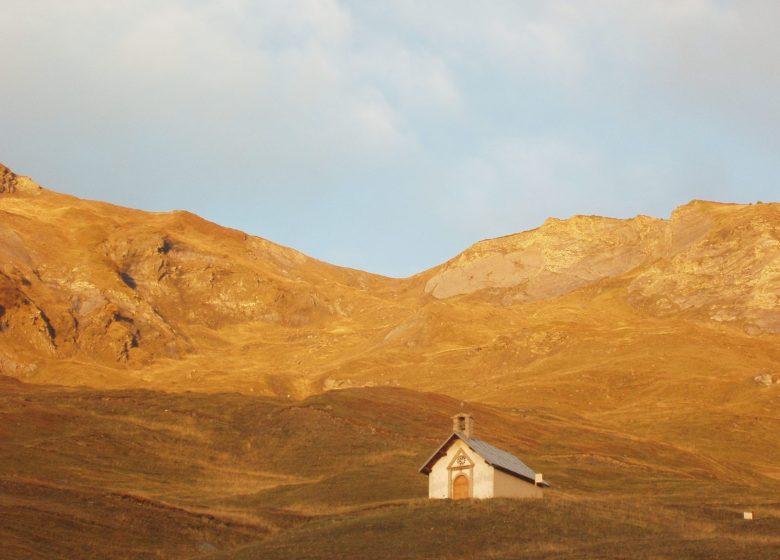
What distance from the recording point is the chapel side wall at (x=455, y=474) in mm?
50469

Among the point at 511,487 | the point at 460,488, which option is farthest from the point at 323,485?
the point at 511,487

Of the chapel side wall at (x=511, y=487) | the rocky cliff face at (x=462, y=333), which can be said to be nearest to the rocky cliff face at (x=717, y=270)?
the rocky cliff face at (x=462, y=333)

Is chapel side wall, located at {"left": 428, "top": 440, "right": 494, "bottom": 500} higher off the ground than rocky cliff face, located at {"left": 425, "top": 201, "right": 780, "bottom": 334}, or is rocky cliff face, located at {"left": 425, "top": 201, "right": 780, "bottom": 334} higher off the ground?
rocky cliff face, located at {"left": 425, "top": 201, "right": 780, "bottom": 334}

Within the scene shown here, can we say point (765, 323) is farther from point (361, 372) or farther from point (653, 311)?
point (361, 372)

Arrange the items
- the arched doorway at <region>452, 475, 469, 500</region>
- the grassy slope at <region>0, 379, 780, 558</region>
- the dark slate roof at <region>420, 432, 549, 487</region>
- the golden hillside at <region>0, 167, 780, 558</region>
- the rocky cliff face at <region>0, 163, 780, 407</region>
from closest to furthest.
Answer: the grassy slope at <region>0, 379, 780, 558</region>
the golden hillside at <region>0, 167, 780, 558</region>
the dark slate roof at <region>420, 432, 549, 487</region>
the arched doorway at <region>452, 475, 469, 500</region>
the rocky cliff face at <region>0, 163, 780, 407</region>

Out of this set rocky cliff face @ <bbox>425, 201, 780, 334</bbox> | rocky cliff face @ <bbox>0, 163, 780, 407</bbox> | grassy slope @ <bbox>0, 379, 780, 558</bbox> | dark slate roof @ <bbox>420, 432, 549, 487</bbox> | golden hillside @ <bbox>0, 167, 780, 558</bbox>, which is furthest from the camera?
rocky cliff face @ <bbox>425, 201, 780, 334</bbox>

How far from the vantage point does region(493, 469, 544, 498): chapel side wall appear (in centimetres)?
5053

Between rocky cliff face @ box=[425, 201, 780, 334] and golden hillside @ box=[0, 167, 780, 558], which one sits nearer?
golden hillside @ box=[0, 167, 780, 558]

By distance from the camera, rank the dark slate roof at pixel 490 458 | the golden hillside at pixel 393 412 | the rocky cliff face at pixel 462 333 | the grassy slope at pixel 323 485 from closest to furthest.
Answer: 1. the grassy slope at pixel 323 485
2. the golden hillside at pixel 393 412
3. the dark slate roof at pixel 490 458
4. the rocky cliff face at pixel 462 333

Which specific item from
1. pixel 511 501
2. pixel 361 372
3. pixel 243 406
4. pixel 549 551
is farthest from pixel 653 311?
pixel 549 551

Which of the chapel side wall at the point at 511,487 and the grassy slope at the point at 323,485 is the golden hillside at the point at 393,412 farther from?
the chapel side wall at the point at 511,487

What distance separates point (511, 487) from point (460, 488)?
2.54 meters

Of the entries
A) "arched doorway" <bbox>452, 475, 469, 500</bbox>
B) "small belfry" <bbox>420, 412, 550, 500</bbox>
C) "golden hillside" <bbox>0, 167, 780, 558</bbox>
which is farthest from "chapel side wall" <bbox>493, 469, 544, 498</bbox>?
"golden hillside" <bbox>0, 167, 780, 558</bbox>

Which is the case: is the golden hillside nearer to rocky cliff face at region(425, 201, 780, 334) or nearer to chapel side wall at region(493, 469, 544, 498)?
rocky cliff face at region(425, 201, 780, 334)
